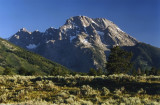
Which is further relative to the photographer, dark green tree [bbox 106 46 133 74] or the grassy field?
dark green tree [bbox 106 46 133 74]

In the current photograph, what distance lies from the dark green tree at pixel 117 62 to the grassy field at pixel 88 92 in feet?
189

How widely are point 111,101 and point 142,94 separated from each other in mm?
5582

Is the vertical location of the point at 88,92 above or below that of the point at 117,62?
below

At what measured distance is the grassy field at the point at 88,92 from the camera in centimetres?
2438

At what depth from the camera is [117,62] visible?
92812mm

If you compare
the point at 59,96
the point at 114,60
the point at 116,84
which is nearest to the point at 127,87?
the point at 116,84

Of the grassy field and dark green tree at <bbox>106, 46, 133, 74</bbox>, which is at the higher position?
dark green tree at <bbox>106, 46, 133, 74</bbox>

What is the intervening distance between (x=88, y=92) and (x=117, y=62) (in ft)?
219

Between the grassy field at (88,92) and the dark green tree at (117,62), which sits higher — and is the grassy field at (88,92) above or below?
below

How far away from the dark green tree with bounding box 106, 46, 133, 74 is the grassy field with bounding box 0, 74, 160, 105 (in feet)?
189

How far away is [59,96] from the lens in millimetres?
26766

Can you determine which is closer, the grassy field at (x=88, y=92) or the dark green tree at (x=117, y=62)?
the grassy field at (x=88, y=92)

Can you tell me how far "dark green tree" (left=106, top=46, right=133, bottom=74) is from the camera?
9169cm

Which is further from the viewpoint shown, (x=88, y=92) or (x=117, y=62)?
(x=117, y=62)
